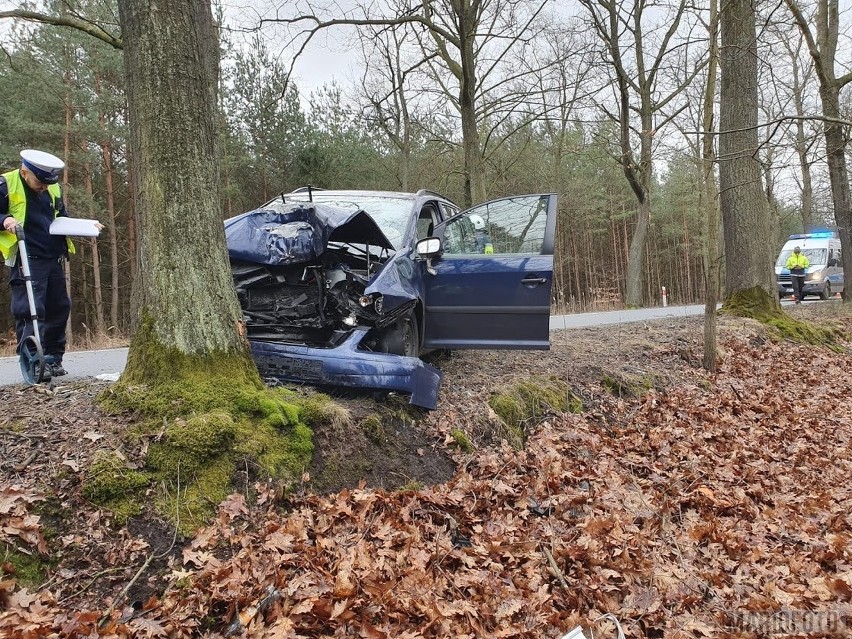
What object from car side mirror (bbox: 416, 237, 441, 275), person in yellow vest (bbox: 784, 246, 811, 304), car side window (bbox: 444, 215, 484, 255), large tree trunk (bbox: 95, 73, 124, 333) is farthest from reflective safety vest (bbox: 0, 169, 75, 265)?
person in yellow vest (bbox: 784, 246, 811, 304)

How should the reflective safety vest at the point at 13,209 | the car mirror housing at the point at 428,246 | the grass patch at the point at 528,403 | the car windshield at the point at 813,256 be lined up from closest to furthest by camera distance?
the reflective safety vest at the point at 13,209 → the grass patch at the point at 528,403 → the car mirror housing at the point at 428,246 → the car windshield at the point at 813,256

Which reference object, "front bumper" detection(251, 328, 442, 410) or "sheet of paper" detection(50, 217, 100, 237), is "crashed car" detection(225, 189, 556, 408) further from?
"sheet of paper" detection(50, 217, 100, 237)

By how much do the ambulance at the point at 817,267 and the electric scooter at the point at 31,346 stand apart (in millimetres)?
23948

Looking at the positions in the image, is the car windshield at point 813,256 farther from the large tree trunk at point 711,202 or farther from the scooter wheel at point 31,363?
the scooter wheel at point 31,363

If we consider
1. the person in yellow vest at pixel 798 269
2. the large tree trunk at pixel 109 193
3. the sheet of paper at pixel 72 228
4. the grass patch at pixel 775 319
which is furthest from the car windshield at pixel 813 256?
the large tree trunk at pixel 109 193

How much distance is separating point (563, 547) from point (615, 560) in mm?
293

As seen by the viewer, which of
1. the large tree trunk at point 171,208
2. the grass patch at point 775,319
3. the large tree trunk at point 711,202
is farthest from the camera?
the grass patch at point 775,319

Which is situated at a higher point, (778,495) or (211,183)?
(211,183)

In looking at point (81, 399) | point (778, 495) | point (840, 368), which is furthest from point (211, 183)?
point (840, 368)

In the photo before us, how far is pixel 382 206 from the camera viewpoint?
5770 millimetres

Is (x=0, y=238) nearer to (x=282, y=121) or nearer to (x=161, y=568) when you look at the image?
(x=161, y=568)

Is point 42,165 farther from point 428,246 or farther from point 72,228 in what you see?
point 428,246

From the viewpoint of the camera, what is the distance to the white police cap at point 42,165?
3.88 metres

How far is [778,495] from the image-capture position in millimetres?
4254
